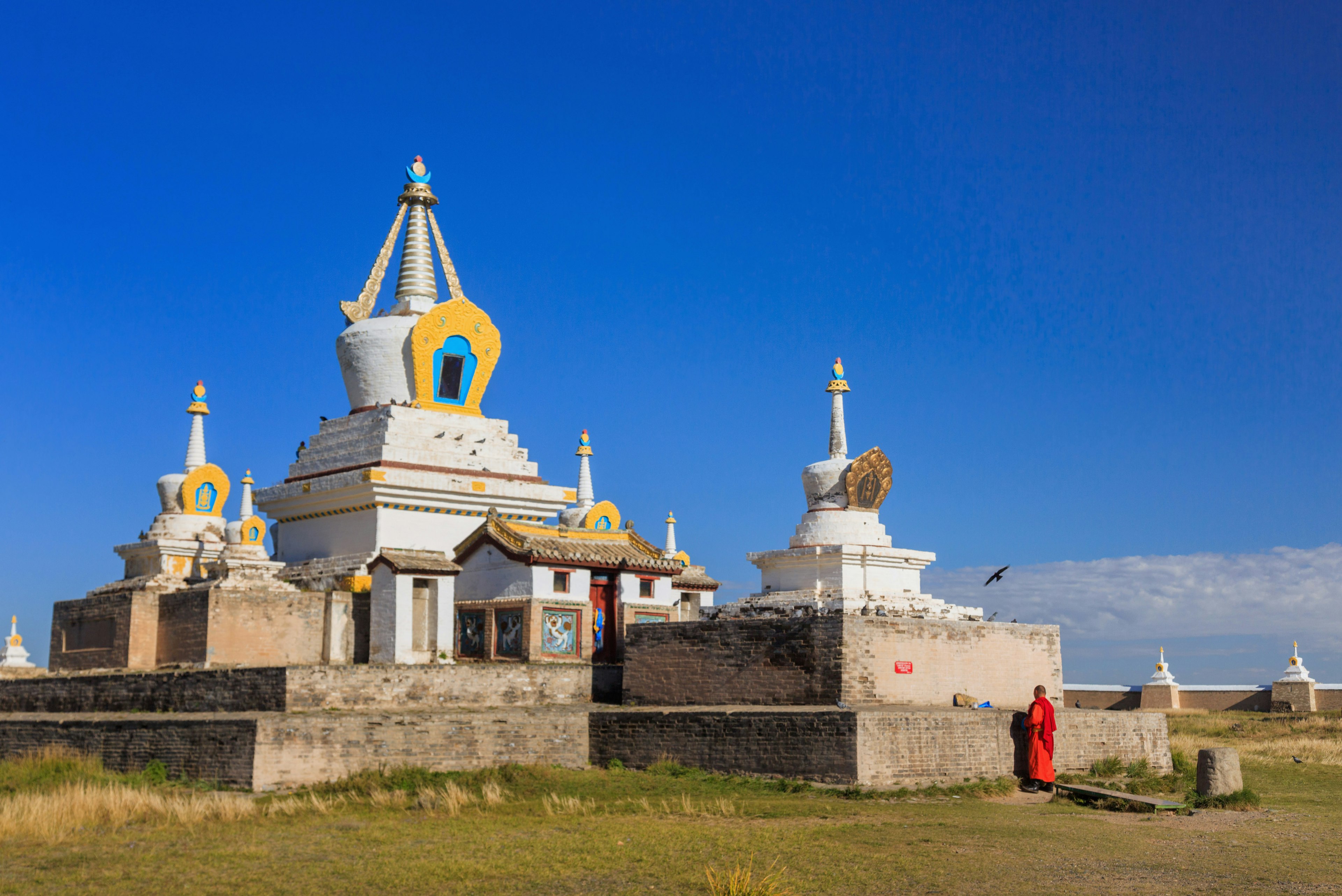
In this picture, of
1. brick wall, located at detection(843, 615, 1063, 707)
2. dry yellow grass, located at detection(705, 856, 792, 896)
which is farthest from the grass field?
brick wall, located at detection(843, 615, 1063, 707)

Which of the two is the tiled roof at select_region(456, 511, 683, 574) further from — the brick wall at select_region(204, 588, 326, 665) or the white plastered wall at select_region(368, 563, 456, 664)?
the brick wall at select_region(204, 588, 326, 665)

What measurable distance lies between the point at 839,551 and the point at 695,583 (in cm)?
362

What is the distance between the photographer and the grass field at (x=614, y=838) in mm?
11109

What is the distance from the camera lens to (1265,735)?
29.9 m

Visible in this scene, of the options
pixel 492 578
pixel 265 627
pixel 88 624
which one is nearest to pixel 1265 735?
pixel 492 578

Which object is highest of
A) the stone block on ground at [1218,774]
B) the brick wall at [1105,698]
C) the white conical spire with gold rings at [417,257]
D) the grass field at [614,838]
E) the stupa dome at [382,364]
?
the white conical spire with gold rings at [417,257]

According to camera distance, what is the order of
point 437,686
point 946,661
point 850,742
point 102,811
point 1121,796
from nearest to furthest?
point 102,811, point 1121,796, point 850,742, point 437,686, point 946,661

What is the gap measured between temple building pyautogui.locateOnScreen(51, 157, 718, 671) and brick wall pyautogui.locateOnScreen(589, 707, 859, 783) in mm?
2829

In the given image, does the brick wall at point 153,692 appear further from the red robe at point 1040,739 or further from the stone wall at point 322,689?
the red robe at point 1040,739

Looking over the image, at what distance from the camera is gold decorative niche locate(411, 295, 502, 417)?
1009 inches

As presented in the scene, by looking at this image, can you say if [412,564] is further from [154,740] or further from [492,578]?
[154,740]

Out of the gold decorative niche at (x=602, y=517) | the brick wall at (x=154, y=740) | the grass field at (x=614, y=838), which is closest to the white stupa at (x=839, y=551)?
the gold decorative niche at (x=602, y=517)

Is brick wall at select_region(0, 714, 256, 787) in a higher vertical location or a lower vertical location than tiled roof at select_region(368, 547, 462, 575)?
lower

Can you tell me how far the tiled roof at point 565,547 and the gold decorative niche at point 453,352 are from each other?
3.84 meters
